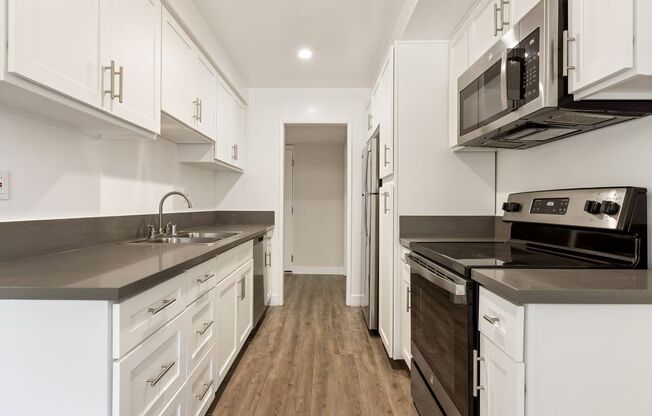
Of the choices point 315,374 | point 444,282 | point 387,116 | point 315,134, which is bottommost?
point 315,374

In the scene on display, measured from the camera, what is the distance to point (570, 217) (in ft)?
4.65

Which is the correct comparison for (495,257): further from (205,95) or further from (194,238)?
(205,95)

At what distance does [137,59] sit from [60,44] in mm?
482

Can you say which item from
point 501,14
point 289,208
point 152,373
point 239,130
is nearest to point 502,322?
point 152,373

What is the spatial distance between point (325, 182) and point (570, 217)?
14.6ft

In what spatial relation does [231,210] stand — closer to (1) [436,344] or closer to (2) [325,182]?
(2) [325,182]

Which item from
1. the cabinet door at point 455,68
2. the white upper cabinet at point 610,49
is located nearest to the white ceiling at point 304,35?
the cabinet door at point 455,68

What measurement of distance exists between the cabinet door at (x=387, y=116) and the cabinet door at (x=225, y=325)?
4.29 feet

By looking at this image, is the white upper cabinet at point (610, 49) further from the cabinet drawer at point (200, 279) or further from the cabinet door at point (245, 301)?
the cabinet door at point (245, 301)

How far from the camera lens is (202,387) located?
1679 millimetres

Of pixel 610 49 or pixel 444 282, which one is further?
pixel 444 282

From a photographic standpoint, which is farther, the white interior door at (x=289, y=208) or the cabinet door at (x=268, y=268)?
the white interior door at (x=289, y=208)

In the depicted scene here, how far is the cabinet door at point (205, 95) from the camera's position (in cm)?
239

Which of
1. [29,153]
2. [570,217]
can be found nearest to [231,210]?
[29,153]
